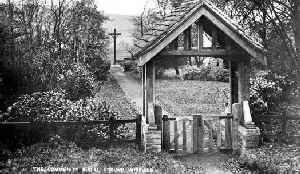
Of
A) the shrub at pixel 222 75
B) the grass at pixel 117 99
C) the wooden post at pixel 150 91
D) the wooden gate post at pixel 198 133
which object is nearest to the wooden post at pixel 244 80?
the wooden gate post at pixel 198 133

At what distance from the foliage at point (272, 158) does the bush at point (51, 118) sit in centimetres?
378

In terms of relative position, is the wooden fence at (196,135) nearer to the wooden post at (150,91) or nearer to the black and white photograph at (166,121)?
the black and white photograph at (166,121)

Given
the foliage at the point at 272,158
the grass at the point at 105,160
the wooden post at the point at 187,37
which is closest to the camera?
the foliage at the point at 272,158

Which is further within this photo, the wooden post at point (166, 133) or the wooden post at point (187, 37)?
the wooden post at point (166, 133)

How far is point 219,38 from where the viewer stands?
11.5 metres

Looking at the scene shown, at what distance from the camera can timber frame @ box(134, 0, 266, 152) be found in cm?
999

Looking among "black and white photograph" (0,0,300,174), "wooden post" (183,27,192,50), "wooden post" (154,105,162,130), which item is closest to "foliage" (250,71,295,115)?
"black and white photograph" (0,0,300,174)

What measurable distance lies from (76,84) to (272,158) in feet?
35.3

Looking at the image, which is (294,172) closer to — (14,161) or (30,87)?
Answer: (14,161)

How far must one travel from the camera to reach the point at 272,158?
363 inches

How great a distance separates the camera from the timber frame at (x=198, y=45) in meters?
9.99

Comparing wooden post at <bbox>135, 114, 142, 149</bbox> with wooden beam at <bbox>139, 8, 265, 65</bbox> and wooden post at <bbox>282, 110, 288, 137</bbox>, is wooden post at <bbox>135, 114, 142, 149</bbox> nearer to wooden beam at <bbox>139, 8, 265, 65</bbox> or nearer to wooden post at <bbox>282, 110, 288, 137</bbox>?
wooden beam at <bbox>139, 8, 265, 65</bbox>

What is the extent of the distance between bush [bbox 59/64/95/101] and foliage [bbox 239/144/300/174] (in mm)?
8856

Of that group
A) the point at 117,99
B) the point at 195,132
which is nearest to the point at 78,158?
the point at 195,132
